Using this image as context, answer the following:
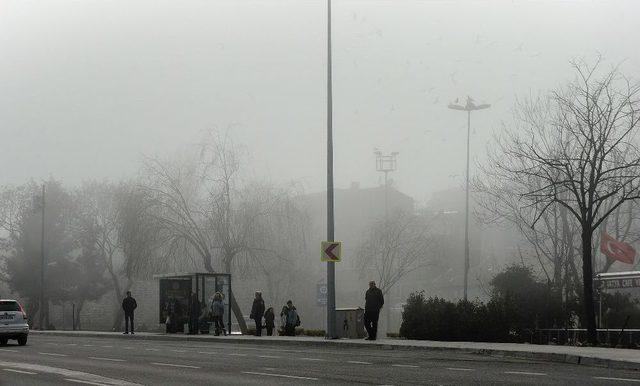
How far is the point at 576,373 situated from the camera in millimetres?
16891

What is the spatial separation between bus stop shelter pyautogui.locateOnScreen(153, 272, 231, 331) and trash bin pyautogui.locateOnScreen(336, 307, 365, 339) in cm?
698

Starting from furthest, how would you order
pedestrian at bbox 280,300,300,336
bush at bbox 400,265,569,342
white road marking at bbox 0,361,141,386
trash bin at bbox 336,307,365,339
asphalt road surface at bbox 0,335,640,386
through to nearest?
pedestrian at bbox 280,300,300,336, trash bin at bbox 336,307,365,339, bush at bbox 400,265,569,342, white road marking at bbox 0,361,141,386, asphalt road surface at bbox 0,335,640,386

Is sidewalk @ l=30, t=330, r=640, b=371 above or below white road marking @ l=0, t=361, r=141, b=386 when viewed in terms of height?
above

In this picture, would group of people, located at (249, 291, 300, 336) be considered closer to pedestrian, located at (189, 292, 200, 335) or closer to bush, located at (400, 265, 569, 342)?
pedestrian, located at (189, 292, 200, 335)

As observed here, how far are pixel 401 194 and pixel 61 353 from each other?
92.9 meters

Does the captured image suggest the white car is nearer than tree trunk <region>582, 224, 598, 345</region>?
No

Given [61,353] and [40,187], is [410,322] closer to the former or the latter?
[61,353]

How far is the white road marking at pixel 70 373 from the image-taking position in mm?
15684

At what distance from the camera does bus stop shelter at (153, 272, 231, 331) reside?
39.3 metres

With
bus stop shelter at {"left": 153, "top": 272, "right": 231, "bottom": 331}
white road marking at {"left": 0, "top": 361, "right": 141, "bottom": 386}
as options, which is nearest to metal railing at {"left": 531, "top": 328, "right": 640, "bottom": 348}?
bus stop shelter at {"left": 153, "top": 272, "right": 231, "bottom": 331}

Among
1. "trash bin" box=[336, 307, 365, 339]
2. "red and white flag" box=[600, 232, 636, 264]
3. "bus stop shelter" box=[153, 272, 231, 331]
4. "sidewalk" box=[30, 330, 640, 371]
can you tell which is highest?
"red and white flag" box=[600, 232, 636, 264]

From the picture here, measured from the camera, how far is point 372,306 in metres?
29.8

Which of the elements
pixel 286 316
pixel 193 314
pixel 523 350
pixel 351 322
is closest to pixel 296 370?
pixel 523 350

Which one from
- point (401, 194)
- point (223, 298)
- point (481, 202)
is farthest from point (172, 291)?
point (401, 194)
